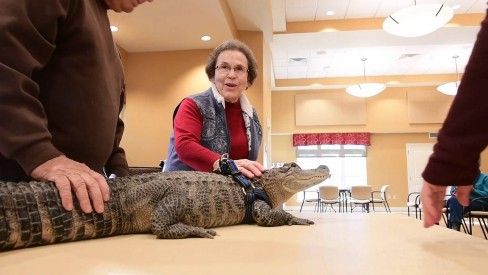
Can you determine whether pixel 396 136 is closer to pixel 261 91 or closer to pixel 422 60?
pixel 422 60

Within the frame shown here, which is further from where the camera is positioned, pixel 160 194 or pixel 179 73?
pixel 179 73

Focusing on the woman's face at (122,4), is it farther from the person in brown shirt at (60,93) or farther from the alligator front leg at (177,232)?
the alligator front leg at (177,232)

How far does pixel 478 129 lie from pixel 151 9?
4573 millimetres

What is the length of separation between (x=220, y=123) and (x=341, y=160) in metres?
10.9

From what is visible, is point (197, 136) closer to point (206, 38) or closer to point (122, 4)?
point (122, 4)

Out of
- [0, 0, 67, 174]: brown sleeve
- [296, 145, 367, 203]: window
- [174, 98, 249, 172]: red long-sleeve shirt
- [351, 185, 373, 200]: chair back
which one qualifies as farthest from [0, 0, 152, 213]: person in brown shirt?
[296, 145, 367, 203]: window

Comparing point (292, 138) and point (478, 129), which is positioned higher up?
point (292, 138)

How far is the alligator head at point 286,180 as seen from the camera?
1.39m

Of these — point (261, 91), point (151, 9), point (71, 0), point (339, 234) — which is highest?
point (151, 9)

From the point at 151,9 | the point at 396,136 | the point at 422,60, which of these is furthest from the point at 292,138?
the point at 151,9

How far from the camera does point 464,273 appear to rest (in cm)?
52

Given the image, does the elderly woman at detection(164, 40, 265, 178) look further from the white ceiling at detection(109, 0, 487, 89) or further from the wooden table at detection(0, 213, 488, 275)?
the white ceiling at detection(109, 0, 487, 89)

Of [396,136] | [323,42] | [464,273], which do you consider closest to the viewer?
[464,273]

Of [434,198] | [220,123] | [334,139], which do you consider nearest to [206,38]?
[220,123]
